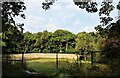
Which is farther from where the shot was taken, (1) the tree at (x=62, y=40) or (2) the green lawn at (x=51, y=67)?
(1) the tree at (x=62, y=40)

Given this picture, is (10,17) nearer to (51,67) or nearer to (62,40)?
(51,67)

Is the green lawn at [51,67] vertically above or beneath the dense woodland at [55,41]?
beneath

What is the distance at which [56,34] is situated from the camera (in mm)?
54562

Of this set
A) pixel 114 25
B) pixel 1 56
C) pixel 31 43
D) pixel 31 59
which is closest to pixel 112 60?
pixel 114 25

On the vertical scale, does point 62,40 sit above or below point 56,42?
above

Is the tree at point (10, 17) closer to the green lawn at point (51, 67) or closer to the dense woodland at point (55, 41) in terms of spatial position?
the green lawn at point (51, 67)

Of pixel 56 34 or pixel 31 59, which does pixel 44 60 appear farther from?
pixel 56 34

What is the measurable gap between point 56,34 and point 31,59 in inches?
1098

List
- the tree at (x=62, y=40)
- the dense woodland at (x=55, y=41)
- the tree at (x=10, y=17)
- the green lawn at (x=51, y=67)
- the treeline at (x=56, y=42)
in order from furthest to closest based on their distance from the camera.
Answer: the tree at (x=62, y=40), the dense woodland at (x=55, y=41), the treeline at (x=56, y=42), the green lawn at (x=51, y=67), the tree at (x=10, y=17)

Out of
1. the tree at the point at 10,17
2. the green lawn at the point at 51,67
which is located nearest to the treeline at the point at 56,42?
the green lawn at the point at 51,67

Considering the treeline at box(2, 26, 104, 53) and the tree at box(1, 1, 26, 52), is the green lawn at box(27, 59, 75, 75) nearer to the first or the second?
the tree at box(1, 1, 26, 52)

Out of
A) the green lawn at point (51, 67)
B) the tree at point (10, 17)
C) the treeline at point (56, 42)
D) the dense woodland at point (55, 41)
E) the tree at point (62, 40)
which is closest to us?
the tree at point (10, 17)

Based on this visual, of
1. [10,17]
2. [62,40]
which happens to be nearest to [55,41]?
[62,40]

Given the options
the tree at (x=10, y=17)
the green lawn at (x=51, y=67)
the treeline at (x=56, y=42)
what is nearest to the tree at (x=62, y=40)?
the treeline at (x=56, y=42)
